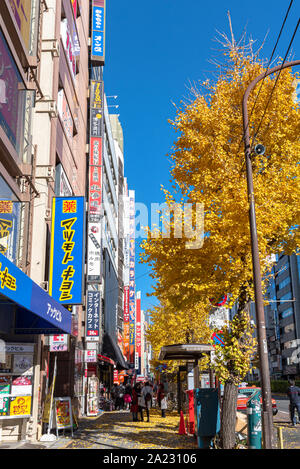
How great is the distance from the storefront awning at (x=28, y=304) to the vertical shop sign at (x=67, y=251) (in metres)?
0.92

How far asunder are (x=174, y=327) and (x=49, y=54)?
66.2 ft

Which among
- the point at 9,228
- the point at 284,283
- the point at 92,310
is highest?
the point at 284,283

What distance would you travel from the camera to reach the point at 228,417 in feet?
40.0

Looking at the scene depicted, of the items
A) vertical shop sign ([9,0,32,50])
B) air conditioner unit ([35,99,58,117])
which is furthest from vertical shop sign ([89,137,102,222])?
vertical shop sign ([9,0,32,50])

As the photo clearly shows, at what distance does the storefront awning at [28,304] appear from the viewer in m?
8.55

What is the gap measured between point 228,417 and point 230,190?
589cm

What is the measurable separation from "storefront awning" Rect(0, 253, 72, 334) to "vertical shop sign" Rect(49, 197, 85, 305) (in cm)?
92

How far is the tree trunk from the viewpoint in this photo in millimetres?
11969

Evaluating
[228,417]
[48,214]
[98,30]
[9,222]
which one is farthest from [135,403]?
[98,30]

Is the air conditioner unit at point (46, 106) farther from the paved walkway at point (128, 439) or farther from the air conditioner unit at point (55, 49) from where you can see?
the paved walkway at point (128, 439)

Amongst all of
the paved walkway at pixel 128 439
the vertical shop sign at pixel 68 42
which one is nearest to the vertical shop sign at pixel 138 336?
the paved walkway at pixel 128 439

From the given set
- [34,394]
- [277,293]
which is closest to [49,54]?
[34,394]

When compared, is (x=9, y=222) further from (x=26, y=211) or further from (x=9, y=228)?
(x=26, y=211)
